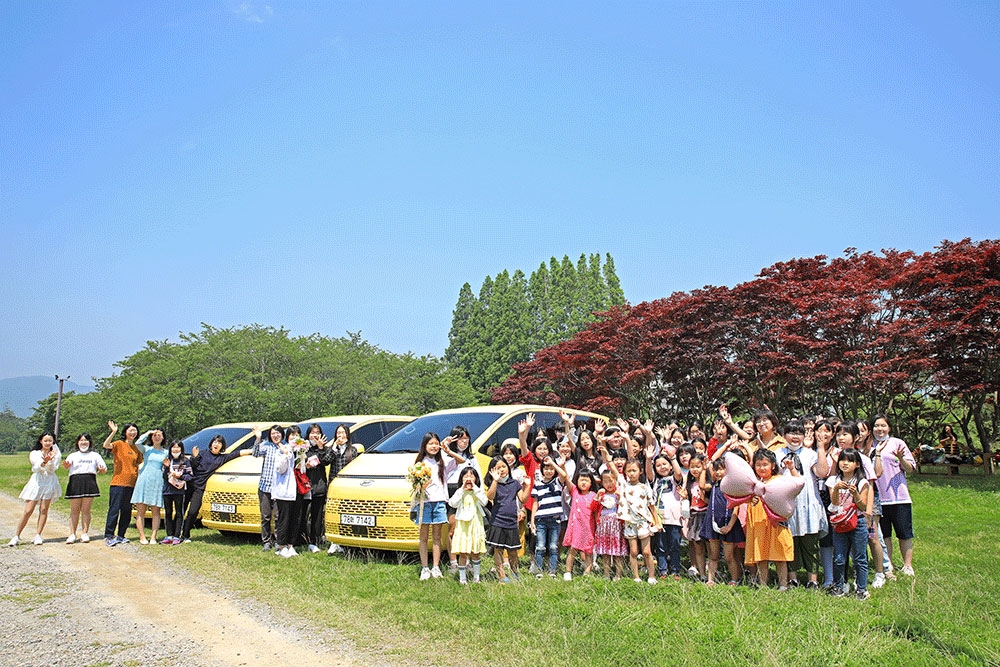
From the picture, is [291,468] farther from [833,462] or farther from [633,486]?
[833,462]

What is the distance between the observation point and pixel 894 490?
6.94 metres

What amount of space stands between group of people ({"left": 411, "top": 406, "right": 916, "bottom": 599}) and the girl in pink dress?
0.5 inches

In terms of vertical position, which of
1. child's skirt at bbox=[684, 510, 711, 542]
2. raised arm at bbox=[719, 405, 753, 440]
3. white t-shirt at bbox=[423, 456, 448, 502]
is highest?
raised arm at bbox=[719, 405, 753, 440]

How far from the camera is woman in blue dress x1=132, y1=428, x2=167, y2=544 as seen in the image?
Answer: 382 inches

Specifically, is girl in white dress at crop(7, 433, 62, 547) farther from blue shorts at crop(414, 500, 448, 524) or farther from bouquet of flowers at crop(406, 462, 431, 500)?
blue shorts at crop(414, 500, 448, 524)

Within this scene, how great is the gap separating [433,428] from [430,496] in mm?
1948

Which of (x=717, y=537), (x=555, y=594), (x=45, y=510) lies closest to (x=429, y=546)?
(x=555, y=594)

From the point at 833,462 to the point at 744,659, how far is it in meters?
2.72

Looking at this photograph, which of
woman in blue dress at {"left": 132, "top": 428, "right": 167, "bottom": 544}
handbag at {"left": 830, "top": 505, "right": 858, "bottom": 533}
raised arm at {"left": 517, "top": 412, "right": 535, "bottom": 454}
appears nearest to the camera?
handbag at {"left": 830, "top": 505, "right": 858, "bottom": 533}

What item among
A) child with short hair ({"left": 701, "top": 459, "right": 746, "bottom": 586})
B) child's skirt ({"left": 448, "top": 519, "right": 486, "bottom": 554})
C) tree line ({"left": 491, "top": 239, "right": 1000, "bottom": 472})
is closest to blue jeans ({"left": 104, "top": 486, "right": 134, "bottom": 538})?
child's skirt ({"left": 448, "top": 519, "right": 486, "bottom": 554})

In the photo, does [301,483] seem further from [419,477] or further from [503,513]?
[503,513]

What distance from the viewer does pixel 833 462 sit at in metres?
6.57

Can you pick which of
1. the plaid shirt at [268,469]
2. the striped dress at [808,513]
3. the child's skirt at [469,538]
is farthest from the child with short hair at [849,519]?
the plaid shirt at [268,469]

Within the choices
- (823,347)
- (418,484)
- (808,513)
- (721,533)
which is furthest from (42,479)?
(823,347)
